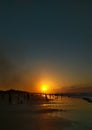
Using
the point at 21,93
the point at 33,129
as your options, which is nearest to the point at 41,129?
the point at 33,129

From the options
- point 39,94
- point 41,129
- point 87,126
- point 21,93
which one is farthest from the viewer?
point 39,94

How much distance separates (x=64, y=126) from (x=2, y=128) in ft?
19.7

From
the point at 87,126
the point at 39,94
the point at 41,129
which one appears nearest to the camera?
the point at 41,129

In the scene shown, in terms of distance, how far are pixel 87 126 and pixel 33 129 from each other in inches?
216

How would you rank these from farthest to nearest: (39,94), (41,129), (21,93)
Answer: (39,94), (21,93), (41,129)

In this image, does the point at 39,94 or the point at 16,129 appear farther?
the point at 39,94

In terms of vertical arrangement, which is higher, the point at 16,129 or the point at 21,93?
the point at 21,93

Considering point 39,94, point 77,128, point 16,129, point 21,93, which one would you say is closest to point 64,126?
point 77,128

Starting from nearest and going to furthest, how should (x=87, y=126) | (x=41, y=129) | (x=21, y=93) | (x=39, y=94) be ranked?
(x=41, y=129) < (x=87, y=126) < (x=21, y=93) < (x=39, y=94)

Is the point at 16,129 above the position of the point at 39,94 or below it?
below

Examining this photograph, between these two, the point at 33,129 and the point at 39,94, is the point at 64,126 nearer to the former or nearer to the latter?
the point at 33,129

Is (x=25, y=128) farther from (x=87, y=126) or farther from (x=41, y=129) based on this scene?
(x=87, y=126)

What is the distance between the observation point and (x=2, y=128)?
2892 cm

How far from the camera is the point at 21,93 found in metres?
124
